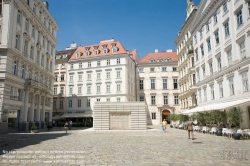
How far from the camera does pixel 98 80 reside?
52.3m

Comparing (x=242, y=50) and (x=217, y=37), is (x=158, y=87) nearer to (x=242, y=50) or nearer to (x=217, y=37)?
(x=217, y=37)

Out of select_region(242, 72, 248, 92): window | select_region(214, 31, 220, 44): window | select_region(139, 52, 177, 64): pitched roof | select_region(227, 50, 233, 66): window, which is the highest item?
select_region(139, 52, 177, 64): pitched roof

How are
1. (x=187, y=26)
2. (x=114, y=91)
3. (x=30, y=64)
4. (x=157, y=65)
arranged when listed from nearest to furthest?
1. (x=30, y=64)
2. (x=187, y=26)
3. (x=114, y=91)
4. (x=157, y=65)

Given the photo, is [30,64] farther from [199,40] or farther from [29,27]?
[199,40]

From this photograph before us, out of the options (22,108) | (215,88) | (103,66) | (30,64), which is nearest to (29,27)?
(30,64)

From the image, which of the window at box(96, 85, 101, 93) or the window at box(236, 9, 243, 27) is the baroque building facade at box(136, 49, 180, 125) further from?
the window at box(236, 9, 243, 27)

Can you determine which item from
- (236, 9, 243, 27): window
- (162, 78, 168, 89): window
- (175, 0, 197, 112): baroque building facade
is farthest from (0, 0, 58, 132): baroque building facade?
(162, 78, 168, 89): window

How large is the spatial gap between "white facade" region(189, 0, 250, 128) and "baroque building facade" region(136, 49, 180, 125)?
19.3 meters

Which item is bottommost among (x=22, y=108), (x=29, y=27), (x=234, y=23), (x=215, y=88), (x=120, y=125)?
(x=120, y=125)

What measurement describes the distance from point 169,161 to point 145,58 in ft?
176

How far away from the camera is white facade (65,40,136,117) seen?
5016 cm

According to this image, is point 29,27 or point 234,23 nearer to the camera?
point 234,23

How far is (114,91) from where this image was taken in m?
50.1

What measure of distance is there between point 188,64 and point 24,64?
30.9 metres
